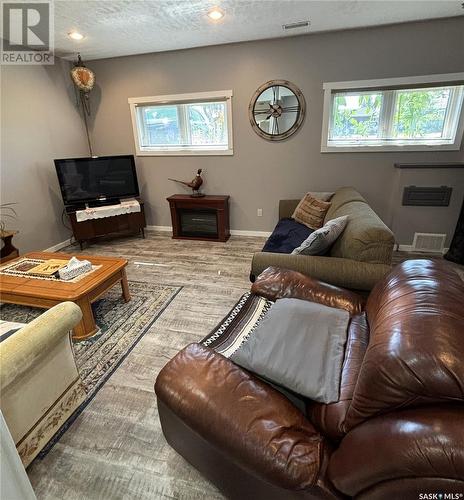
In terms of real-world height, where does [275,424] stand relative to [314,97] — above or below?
below

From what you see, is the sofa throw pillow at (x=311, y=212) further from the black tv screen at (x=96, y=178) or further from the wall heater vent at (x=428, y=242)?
the black tv screen at (x=96, y=178)

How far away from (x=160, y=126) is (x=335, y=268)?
140 inches

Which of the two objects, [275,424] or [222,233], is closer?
[275,424]

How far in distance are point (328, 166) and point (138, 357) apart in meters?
3.16

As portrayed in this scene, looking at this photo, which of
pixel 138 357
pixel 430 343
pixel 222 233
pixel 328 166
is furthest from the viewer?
pixel 222 233

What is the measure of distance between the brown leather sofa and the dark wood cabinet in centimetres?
287

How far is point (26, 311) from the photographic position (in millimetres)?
2566

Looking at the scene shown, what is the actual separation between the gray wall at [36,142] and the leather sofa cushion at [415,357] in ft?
13.4

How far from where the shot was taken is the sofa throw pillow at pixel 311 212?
3039 mm

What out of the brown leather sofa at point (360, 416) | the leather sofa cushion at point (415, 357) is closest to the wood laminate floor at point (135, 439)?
the brown leather sofa at point (360, 416)

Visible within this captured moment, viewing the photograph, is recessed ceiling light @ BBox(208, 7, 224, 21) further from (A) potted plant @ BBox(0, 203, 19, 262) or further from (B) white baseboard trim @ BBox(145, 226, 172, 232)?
(A) potted plant @ BBox(0, 203, 19, 262)

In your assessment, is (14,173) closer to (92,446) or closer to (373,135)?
(92,446)

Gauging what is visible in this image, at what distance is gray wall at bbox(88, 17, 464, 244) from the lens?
9.98 feet

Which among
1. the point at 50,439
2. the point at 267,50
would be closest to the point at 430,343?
the point at 50,439
